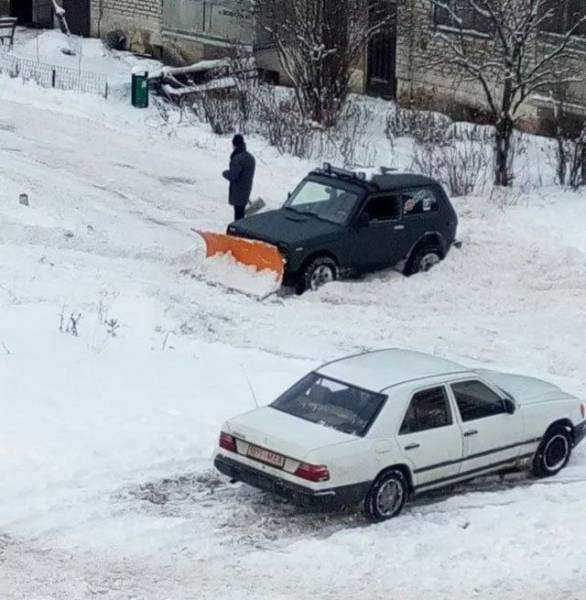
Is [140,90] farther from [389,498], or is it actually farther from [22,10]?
[389,498]

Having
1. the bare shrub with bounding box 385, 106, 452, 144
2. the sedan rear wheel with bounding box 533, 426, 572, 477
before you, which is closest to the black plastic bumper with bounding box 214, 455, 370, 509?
the sedan rear wheel with bounding box 533, 426, 572, 477

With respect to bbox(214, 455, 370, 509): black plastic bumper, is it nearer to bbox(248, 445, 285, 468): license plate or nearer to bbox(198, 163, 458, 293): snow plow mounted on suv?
bbox(248, 445, 285, 468): license plate

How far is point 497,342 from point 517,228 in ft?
16.9

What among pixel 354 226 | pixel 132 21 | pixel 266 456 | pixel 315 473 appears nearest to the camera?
pixel 315 473


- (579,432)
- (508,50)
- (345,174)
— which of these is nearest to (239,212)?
(345,174)

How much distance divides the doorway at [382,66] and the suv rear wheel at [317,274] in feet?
49.5

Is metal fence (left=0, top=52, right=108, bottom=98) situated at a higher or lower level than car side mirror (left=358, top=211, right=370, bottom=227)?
higher

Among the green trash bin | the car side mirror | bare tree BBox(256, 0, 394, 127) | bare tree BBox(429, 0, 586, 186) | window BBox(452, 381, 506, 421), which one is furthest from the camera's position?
the green trash bin

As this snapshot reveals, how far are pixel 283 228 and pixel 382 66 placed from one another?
1590 cm

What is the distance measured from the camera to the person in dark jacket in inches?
866

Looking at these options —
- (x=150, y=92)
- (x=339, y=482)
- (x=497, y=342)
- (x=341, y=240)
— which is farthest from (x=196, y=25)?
(x=339, y=482)

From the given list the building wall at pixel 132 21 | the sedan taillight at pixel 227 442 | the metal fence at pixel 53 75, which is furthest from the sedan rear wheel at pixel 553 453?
the building wall at pixel 132 21

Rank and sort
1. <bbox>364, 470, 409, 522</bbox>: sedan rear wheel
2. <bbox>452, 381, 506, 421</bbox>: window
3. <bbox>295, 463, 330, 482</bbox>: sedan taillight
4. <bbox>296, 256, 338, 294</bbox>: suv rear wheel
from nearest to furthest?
<bbox>295, 463, 330, 482</bbox>: sedan taillight
<bbox>364, 470, 409, 522</bbox>: sedan rear wheel
<bbox>452, 381, 506, 421</bbox>: window
<bbox>296, 256, 338, 294</bbox>: suv rear wheel

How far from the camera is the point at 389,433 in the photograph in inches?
498
